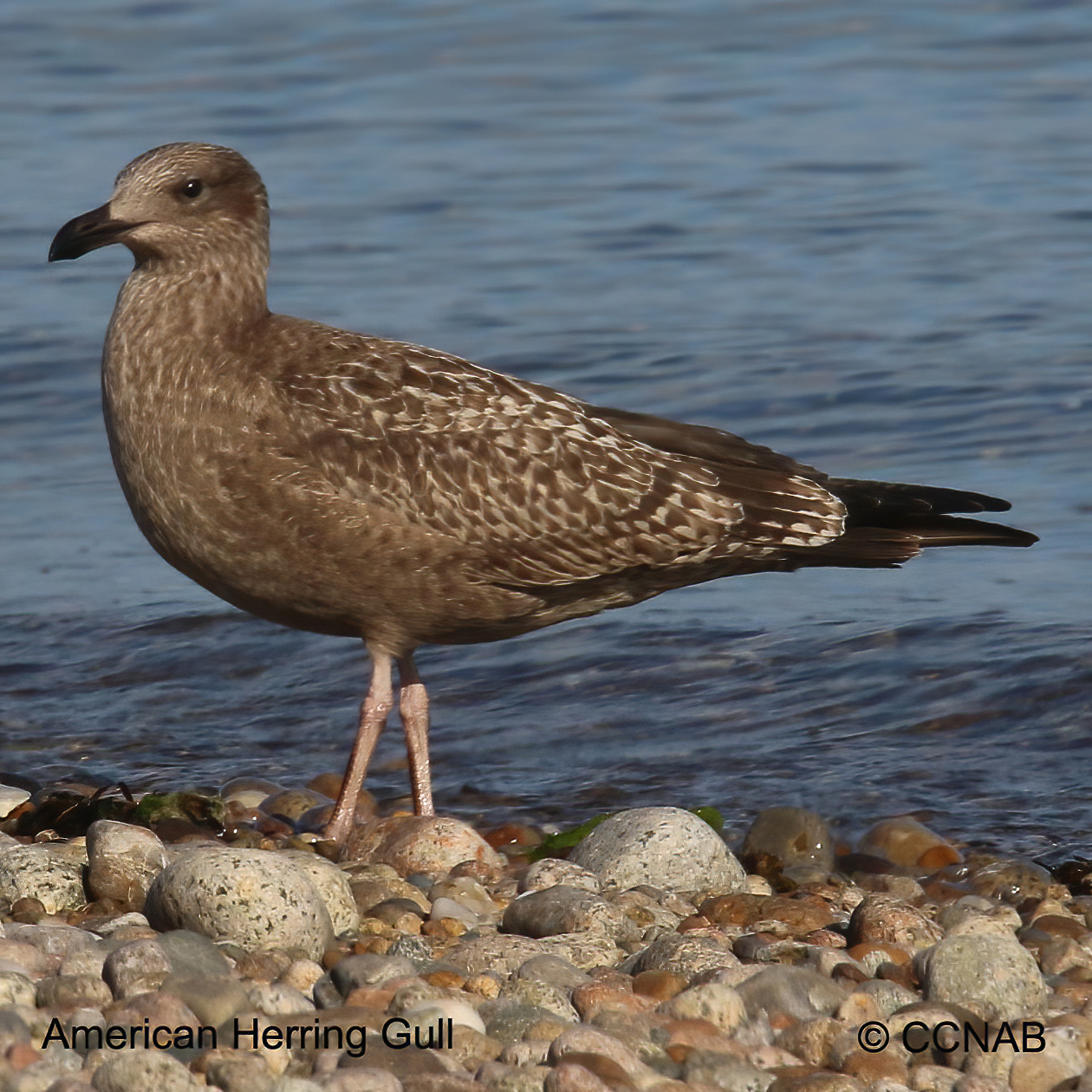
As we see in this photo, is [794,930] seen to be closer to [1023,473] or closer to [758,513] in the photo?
[758,513]

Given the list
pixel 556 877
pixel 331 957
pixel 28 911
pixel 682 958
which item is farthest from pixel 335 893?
pixel 682 958

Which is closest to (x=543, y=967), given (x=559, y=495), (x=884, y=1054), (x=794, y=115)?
(x=884, y=1054)

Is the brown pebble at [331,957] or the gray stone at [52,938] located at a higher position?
the gray stone at [52,938]

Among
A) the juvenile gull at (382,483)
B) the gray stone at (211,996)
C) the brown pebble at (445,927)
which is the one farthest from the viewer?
the juvenile gull at (382,483)

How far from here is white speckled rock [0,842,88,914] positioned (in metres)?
5.46

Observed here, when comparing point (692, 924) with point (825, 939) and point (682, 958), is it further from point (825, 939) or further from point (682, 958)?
point (682, 958)

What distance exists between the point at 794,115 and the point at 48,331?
799 centimetres

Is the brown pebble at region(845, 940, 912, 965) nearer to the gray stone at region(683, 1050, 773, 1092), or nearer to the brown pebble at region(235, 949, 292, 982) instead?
the gray stone at region(683, 1050, 773, 1092)

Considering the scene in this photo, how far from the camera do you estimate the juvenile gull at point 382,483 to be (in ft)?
20.4

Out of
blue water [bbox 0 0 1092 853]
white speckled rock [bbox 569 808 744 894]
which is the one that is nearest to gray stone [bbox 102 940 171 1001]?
white speckled rock [bbox 569 808 744 894]

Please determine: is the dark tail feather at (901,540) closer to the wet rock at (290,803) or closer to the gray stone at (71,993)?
the wet rock at (290,803)

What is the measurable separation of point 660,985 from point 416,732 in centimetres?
221

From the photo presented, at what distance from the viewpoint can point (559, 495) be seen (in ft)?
21.9

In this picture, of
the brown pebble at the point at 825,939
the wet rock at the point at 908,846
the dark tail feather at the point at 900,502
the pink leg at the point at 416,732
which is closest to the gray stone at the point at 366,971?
the brown pebble at the point at 825,939
